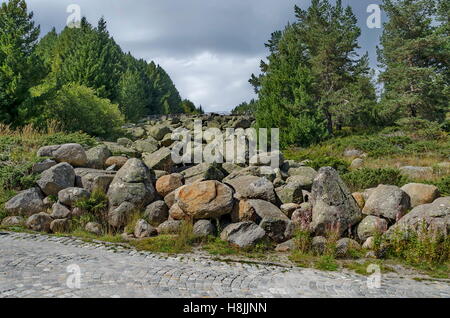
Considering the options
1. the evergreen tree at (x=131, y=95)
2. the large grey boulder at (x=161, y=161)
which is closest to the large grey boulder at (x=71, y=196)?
the large grey boulder at (x=161, y=161)

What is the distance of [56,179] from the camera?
35.4ft

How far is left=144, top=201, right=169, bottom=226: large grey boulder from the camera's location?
10122 mm

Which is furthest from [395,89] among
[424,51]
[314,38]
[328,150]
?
[328,150]

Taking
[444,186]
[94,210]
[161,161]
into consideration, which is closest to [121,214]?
[94,210]

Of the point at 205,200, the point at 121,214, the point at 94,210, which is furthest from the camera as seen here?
the point at 94,210

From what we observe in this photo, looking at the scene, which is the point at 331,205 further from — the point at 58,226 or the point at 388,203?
the point at 58,226

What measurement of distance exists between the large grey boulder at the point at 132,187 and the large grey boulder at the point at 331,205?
17.0 feet

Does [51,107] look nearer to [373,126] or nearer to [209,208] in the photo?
[209,208]

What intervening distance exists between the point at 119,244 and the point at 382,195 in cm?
735

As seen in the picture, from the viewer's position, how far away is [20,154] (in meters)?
12.6

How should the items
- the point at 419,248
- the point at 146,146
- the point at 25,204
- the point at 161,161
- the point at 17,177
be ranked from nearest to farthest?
the point at 419,248 → the point at 25,204 → the point at 17,177 → the point at 161,161 → the point at 146,146

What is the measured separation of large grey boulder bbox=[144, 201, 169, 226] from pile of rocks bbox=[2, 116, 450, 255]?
0.03m

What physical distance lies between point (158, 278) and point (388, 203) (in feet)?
22.1

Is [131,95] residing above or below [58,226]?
above
